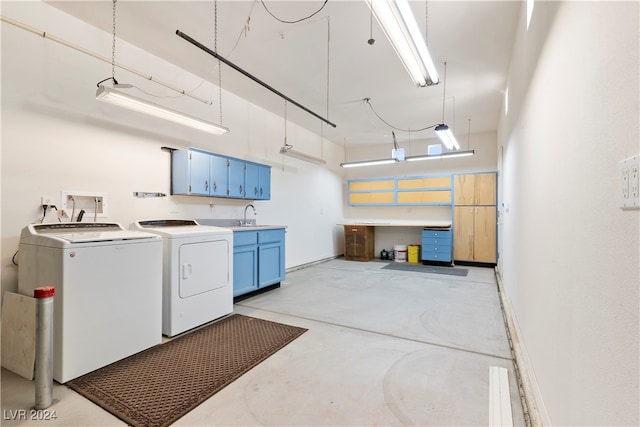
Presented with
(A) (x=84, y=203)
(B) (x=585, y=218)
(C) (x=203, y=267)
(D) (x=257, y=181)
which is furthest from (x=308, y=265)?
(B) (x=585, y=218)

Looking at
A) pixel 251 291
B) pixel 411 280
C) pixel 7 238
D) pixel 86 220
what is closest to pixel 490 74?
pixel 411 280

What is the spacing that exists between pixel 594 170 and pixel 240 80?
14.3 feet

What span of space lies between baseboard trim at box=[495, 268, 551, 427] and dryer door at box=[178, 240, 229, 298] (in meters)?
2.99

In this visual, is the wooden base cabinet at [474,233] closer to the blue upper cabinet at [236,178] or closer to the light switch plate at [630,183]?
the blue upper cabinet at [236,178]

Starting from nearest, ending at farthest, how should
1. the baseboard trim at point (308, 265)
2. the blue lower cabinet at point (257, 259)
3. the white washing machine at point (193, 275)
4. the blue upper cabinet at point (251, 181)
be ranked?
the white washing machine at point (193, 275), the blue lower cabinet at point (257, 259), the blue upper cabinet at point (251, 181), the baseboard trim at point (308, 265)

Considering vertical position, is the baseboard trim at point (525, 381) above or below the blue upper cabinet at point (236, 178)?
below

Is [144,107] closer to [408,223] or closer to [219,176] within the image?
[219,176]

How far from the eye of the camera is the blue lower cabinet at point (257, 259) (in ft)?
13.5

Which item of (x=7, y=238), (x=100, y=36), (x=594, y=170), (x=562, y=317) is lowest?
(x=562, y=317)

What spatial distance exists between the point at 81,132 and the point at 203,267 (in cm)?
187

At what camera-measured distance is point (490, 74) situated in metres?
4.16

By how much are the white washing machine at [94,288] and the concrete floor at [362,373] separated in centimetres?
32

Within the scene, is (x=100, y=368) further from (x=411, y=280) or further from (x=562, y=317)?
(x=411, y=280)

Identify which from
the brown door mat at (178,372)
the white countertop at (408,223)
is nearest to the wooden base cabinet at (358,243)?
the white countertop at (408,223)
